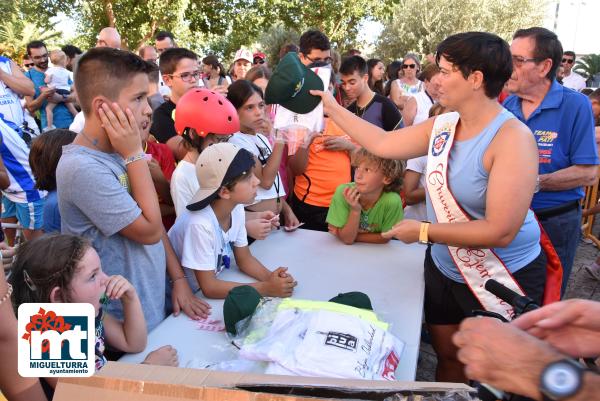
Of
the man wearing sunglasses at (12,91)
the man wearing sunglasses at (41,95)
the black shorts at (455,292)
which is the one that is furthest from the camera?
the man wearing sunglasses at (41,95)

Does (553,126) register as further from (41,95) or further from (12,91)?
(41,95)

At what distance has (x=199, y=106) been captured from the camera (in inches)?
98.3

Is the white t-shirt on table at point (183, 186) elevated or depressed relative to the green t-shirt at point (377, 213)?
elevated

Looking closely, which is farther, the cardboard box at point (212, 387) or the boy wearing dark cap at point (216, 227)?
the boy wearing dark cap at point (216, 227)

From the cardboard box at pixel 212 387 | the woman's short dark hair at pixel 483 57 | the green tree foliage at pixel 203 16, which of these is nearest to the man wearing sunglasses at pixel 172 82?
the woman's short dark hair at pixel 483 57

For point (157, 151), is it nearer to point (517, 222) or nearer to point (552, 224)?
point (517, 222)

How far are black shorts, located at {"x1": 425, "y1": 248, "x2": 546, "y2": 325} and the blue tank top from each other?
1.3 inches

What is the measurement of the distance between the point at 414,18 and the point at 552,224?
26794mm

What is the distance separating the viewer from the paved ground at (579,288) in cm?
298

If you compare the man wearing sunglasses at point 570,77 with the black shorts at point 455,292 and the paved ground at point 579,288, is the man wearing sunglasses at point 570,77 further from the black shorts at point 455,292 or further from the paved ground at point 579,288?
the black shorts at point 455,292

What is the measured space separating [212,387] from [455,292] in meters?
1.53

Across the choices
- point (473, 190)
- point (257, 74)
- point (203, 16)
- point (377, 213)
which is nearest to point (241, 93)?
point (377, 213)

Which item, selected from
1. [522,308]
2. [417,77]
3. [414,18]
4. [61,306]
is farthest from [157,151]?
[414,18]

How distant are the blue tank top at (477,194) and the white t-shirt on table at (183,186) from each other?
3.93 feet
